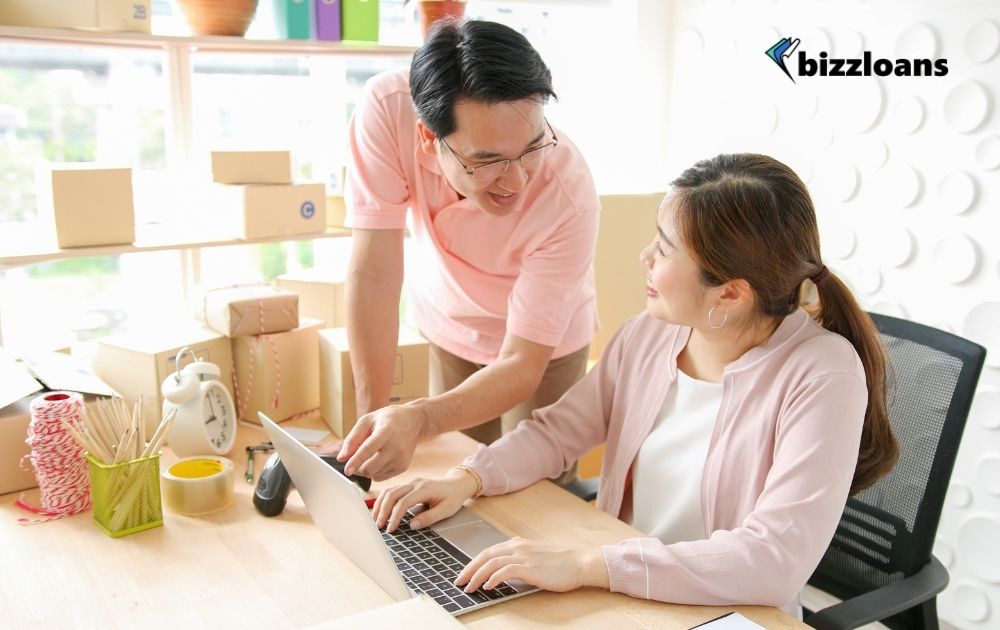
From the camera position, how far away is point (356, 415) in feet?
6.40

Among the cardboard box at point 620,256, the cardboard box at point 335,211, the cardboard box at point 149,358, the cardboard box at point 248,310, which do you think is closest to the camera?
the cardboard box at point 149,358

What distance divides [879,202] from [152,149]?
2.03 m

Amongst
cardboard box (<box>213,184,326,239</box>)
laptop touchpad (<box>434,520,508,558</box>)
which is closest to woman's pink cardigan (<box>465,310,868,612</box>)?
laptop touchpad (<box>434,520,508,558</box>)

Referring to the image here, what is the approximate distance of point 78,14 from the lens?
6.65 feet

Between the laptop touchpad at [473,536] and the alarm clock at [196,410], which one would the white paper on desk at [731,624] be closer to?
the laptop touchpad at [473,536]

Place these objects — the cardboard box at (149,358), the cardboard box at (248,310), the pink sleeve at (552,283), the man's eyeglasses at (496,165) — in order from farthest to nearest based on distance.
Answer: the cardboard box at (248,310) < the cardboard box at (149,358) < the pink sleeve at (552,283) < the man's eyeglasses at (496,165)

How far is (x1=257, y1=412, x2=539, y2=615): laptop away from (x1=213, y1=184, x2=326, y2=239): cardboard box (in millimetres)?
984

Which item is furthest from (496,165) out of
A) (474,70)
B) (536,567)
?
(536,567)

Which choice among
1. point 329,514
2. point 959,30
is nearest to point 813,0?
point 959,30

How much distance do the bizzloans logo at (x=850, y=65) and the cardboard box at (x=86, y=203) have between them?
1837 millimetres

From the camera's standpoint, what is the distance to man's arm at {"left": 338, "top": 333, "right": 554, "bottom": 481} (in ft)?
4.94

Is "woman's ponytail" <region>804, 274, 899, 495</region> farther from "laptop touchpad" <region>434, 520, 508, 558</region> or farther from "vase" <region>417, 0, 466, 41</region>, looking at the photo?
"vase" <region>417, 0, 466, 41</region>

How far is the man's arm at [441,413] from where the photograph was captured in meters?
1.51

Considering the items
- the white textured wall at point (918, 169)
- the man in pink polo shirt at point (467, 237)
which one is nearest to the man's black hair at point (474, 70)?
the man in pink polo shirt at point (467, 237)
